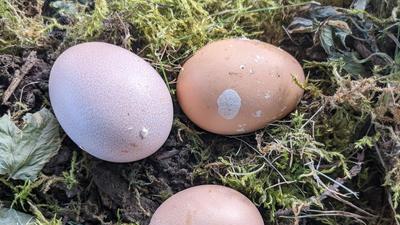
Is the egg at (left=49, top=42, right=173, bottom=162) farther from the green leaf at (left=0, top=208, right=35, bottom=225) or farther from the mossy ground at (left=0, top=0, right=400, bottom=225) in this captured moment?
the green leaf at (left=0, top=208, right=35, bottom=225)

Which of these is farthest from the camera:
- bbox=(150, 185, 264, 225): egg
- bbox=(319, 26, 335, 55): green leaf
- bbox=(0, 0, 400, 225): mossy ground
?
bbox=(319, 26, 335, 55): green leaf

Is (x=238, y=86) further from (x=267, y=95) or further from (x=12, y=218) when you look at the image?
(x=12, y=218)

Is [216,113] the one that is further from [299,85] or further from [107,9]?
[107,9]

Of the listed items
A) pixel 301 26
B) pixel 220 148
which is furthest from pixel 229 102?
pixel 301 26

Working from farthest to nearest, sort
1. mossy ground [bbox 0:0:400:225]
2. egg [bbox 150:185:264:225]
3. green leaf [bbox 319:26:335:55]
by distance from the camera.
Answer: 1. green leaf [bbox 319:26:335:55]
2. mossy ground [bbox 0:0:400:225]
3. egg [bbox 150:185:264:225]

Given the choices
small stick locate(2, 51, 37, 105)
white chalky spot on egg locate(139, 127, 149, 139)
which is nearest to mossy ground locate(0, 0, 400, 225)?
small stick locate(2, 51, 37, 105)

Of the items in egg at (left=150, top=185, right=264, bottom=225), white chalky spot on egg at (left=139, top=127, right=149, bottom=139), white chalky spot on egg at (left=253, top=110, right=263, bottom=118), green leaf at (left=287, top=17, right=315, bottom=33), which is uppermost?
green leaf at (left=287, top=17, right=315, bottom=33)
